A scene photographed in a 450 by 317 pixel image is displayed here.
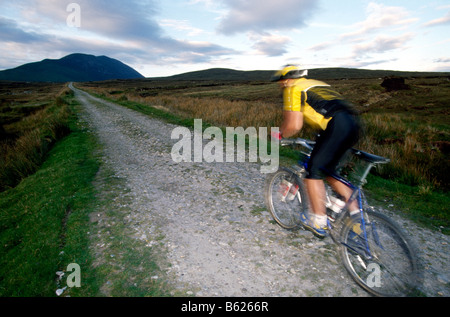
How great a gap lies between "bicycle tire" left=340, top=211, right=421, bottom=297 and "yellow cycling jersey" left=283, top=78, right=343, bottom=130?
53.1 inches

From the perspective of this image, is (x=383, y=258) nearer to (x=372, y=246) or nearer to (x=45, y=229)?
(x=372, y=246)

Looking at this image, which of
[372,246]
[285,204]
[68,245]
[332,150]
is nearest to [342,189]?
[332,150]

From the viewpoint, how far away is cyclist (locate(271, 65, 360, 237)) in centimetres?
293

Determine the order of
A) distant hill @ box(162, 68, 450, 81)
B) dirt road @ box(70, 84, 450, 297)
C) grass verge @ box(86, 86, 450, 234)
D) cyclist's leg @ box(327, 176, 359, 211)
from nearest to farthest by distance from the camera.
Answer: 1. dirt road @ box(70, 84, 450, 297)
2. cyclist's leg @ box(327, 176, 359, 211)
3. grass verge @ box(86, 86, 450, 234)
4. distant hill @ box(162, 68, 450, 81)

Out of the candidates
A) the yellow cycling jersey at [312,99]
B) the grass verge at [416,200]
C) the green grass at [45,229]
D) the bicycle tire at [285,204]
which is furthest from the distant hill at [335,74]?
the green grass at [45,229]

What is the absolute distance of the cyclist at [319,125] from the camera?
9.62ft

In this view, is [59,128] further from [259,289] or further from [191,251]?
[259,289]

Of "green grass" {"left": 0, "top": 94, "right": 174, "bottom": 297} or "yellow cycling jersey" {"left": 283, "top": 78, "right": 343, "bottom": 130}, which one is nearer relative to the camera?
"green grass" {"left": 0, "top": 94, "right": 174, "bottom": 297}

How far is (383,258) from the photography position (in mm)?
2783

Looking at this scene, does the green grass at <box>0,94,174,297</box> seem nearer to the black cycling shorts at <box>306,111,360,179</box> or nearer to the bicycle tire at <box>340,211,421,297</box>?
the bicycle tire at <box>340,211,421,297</box>

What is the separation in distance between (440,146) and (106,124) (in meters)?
16.6

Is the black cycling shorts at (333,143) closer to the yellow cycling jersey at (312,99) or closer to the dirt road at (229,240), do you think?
the yellow cycling jersey at (312,99)

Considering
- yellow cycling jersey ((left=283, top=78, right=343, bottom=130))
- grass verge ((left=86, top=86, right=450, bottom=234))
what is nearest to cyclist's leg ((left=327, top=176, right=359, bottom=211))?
yellow cycling jersey ((left=283, top=78, right=343, bottom=130))
